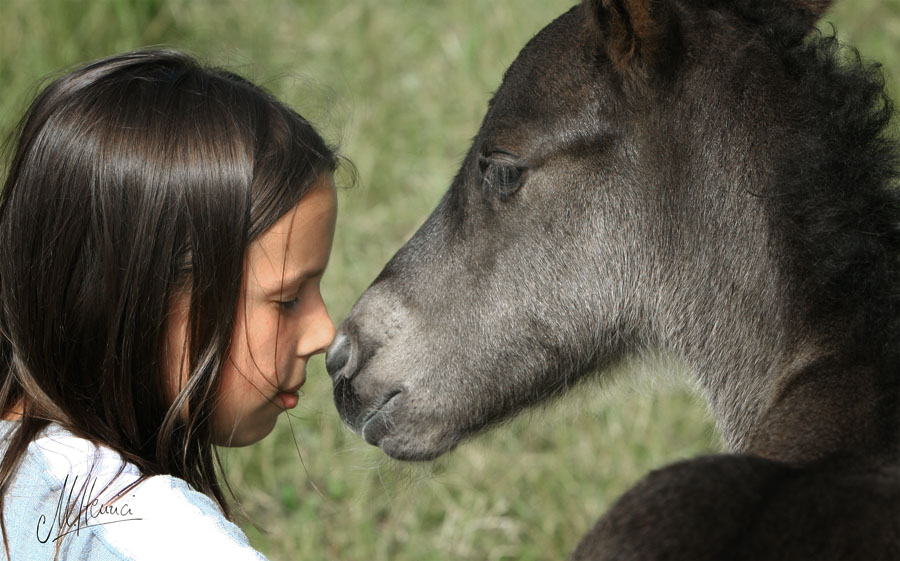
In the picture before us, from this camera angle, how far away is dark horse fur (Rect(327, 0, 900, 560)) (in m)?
2.34

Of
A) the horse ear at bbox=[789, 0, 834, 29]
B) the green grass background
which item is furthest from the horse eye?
the horse ear at bbox=[789, 0, 834, 29]

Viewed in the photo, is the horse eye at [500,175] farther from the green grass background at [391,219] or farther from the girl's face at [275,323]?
the green grass background at [391,219]

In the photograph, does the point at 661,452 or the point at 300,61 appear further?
the point at 300,61

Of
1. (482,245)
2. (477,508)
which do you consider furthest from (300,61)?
(482,245)

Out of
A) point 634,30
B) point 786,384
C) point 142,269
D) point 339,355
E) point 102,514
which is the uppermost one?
point 634,30

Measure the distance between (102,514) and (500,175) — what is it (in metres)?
1.45

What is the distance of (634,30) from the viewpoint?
2.65 m

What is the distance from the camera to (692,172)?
2.66 meters

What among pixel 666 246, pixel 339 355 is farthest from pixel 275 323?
pixel 666 246

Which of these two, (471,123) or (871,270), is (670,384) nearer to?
(871,270)

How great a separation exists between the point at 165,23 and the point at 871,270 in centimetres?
591

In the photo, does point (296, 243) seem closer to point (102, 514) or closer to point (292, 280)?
point (292, 280)

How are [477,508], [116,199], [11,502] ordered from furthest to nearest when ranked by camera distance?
[477,508] < [116,199] < [11,502]

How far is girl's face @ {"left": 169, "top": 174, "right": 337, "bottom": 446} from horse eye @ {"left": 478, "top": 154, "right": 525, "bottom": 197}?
0.51m
